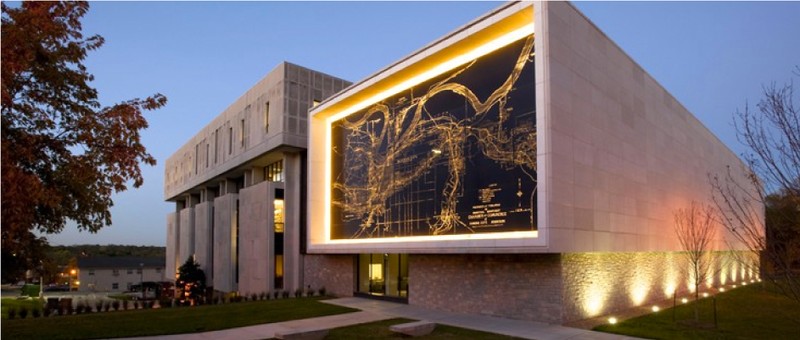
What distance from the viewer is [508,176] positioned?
58.7 feet

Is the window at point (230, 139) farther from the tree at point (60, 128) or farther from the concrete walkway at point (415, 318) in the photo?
the tree at point (60, 128)

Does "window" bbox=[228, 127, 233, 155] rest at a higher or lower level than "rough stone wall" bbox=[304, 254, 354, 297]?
higher

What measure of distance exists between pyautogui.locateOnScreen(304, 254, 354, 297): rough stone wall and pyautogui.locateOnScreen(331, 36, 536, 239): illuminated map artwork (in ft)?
5.84

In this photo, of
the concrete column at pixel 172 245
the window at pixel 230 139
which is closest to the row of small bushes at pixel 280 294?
the window at pixel 230 139

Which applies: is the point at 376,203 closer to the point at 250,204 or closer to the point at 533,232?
the point at 533,232

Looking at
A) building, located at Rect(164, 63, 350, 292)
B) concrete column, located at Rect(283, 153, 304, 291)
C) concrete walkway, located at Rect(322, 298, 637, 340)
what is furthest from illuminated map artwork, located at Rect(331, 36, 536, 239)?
building, located at Rect(164, 63, 350, 292)

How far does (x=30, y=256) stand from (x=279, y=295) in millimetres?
21944

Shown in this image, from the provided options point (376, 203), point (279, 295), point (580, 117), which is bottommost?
point (279, 295)

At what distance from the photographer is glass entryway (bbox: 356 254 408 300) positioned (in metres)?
24.2

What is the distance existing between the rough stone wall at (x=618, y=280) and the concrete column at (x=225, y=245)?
2703 cm

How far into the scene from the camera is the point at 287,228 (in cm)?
3184

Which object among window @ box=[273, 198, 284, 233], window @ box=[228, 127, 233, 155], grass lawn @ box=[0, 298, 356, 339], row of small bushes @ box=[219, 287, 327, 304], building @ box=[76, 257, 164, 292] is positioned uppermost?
window @ box=[228, 127, 233, 155]

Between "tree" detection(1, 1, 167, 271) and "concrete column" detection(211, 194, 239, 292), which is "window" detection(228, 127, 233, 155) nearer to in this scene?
"concrete column" detection(211, 194, 239, 292)

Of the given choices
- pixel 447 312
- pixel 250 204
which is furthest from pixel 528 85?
pixel 250 204
